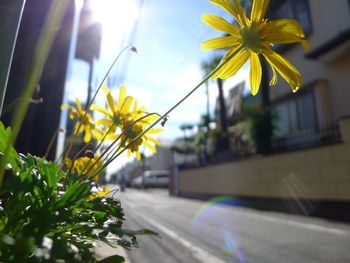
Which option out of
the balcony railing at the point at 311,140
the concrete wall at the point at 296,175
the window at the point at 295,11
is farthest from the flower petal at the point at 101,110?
the window at the point at 295,11

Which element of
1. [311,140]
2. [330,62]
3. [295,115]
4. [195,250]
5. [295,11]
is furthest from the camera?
[295,11]

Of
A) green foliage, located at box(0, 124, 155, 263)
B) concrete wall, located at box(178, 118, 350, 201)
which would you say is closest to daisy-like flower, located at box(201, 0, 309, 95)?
green foliage, located at box(0, 124, 155, 263)

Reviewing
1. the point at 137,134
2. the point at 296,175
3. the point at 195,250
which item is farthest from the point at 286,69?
the point at 296,175

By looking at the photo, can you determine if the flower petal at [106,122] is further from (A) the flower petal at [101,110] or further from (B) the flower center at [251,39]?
(B) the flower center at [251,39]

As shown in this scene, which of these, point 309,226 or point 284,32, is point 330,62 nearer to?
point 309,226

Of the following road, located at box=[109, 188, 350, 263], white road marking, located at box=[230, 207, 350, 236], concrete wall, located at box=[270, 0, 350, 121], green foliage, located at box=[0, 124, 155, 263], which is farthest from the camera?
concrete wall, located at box=[270, 0, 350, 121]

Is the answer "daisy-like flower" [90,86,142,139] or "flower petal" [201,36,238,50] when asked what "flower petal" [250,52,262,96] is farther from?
"daisy-like flower" [90,86,142,139]
